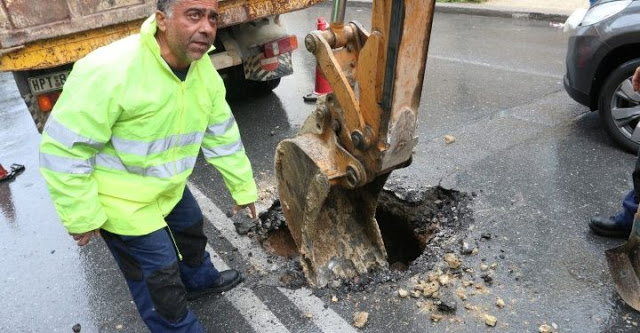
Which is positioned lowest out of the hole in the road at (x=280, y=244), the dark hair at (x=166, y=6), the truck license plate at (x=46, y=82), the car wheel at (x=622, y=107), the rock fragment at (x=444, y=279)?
the hole in the road at (x=280, y=244)

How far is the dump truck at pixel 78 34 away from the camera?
4199mm

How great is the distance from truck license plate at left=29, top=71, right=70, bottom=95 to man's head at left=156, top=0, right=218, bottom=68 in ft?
9.58

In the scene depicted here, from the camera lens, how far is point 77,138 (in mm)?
2119

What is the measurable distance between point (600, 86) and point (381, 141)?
10.1ft

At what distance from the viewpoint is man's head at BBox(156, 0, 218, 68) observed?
216cm

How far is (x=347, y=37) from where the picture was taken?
106 inches

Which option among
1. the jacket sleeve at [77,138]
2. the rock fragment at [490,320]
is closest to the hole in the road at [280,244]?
the rock fragment at [490,320]

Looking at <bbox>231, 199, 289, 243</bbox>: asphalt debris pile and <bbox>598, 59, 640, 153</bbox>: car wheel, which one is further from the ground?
<bbox>598, 59, 640, 153</bbox>: car wheel

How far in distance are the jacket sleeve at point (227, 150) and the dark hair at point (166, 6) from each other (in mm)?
531

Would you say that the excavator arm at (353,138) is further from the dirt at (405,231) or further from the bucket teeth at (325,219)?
the dirt at (405,231)

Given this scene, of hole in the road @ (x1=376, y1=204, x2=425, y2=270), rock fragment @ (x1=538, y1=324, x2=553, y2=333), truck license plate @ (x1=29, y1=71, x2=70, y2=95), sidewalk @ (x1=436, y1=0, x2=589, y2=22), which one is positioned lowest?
hole in the road @ (x1=376, y1=204, x2=425, y2=270)

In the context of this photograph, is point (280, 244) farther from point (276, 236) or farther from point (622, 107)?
point (622, 107)

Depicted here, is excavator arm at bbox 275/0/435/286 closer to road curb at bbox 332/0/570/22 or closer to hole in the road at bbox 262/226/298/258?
hole in the road at bbox 262/226/298/258

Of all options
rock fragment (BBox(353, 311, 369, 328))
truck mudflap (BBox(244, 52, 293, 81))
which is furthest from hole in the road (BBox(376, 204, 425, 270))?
truck mudflap (BBox(244, 52, 293, 81))
